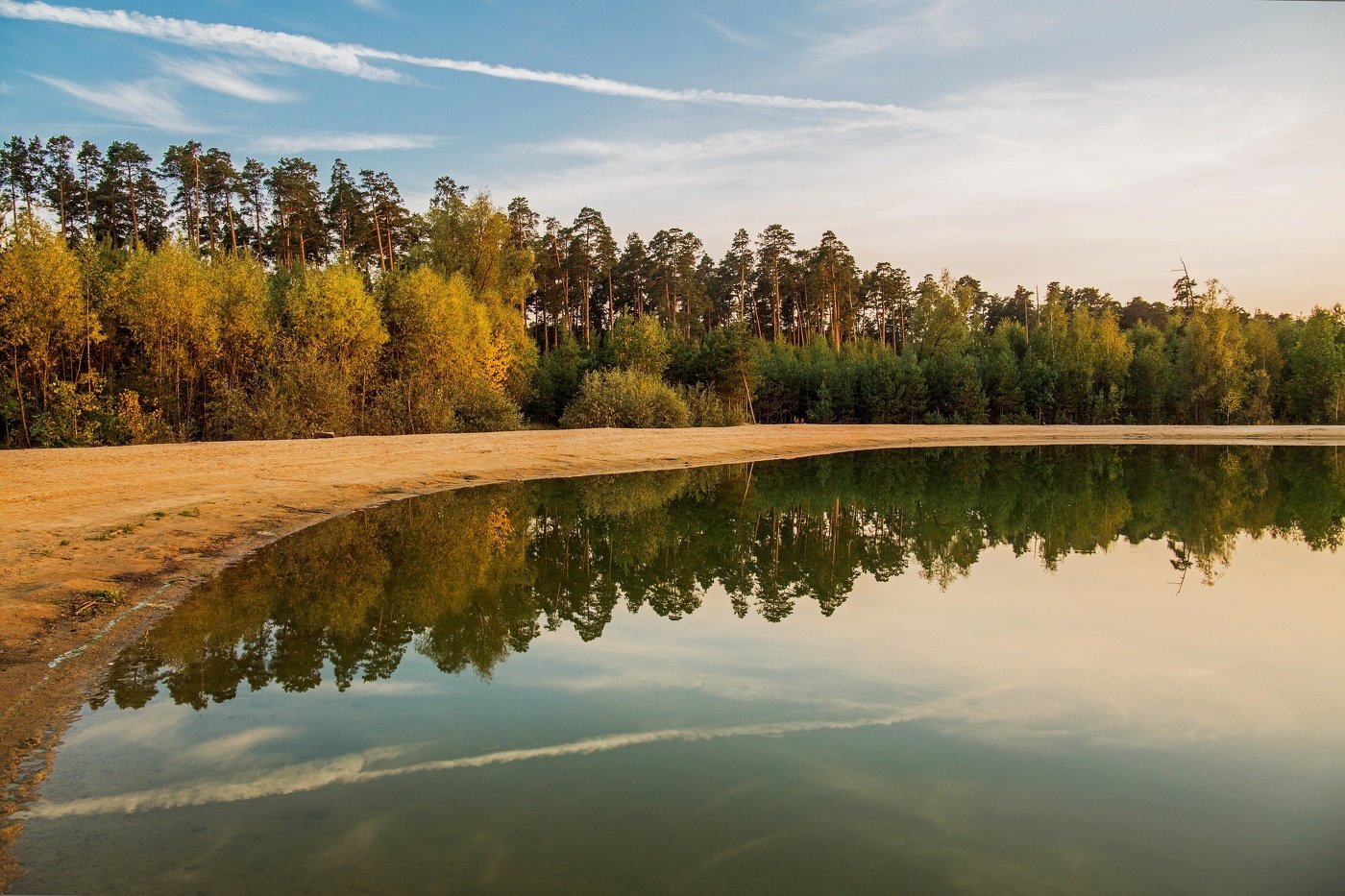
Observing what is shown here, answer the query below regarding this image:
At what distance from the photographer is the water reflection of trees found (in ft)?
26.6

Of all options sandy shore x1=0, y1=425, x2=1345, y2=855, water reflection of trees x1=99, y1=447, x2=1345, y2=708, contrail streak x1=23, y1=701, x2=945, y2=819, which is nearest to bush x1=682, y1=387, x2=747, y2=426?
sandy shore x1=0, y1=425, x2=1345, y2=855

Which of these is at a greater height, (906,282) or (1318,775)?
(906,282)

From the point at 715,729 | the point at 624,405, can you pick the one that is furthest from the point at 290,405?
the point at 715,729

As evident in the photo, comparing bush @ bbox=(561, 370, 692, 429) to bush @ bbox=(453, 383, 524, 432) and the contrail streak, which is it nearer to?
bush @ bbox=(453, 383, 524, 432)

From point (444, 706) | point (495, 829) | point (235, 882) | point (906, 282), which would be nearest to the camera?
point (235, 882)

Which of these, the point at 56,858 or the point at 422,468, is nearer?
the point at 56,858

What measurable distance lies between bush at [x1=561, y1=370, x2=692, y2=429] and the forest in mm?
124

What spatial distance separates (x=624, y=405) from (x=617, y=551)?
29.6 metres

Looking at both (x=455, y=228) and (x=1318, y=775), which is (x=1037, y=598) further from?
(x=455, y=228)

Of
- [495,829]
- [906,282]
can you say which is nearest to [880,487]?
[495,829]

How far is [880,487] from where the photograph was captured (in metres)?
23.2

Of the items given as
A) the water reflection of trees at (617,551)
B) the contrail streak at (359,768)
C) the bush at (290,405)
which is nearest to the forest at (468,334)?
the bush at (290,405)

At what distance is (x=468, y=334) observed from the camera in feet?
144

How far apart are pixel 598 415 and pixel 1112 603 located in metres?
33.8
